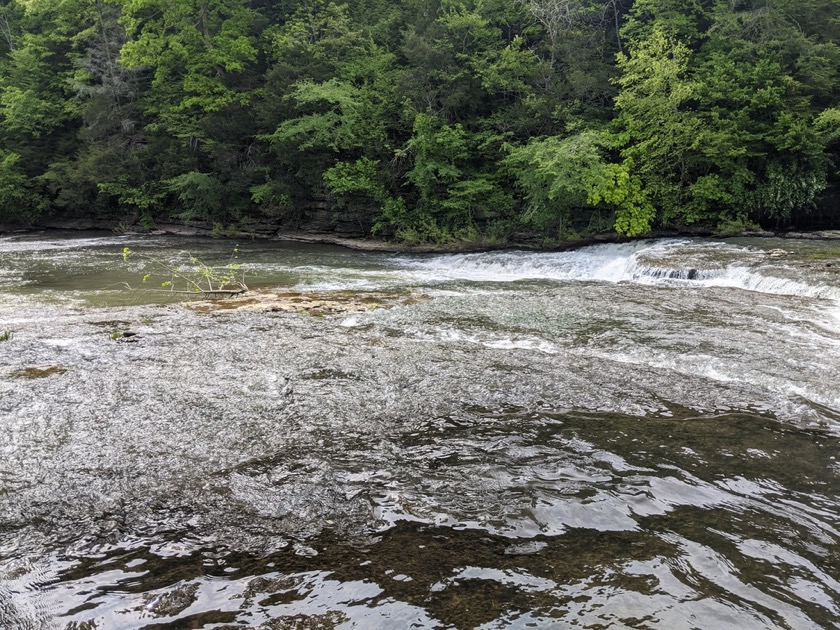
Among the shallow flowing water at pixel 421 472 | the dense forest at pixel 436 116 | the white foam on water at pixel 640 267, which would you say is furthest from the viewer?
the dense forest at pixel 436 116

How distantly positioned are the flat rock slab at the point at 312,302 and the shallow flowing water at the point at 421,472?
1115mm

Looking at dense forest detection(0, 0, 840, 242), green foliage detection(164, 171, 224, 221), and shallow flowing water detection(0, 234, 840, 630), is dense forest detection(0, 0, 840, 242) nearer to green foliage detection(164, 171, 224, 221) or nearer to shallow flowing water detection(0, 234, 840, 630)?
green foliage detection(164, 171, 224, 221)

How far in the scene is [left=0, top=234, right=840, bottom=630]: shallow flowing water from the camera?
284 cm

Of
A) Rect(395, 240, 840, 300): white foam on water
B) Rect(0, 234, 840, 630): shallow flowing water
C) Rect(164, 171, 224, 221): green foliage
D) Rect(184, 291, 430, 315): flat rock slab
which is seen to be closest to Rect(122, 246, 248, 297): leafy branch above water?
Rect(184, 291, 430, 315): flat rock slab

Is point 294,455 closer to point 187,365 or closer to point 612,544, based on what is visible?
point 612,544

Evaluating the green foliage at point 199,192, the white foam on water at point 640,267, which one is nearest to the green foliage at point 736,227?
the white foam on water at point 640,267

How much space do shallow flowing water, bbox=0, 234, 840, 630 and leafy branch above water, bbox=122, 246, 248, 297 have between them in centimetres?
294

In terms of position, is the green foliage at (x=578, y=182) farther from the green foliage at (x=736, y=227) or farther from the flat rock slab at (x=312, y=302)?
the flat rock slab at (x=312, y=302)

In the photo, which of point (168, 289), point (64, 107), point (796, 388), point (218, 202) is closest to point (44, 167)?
point (64, 107)

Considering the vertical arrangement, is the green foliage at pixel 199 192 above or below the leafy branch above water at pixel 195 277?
above

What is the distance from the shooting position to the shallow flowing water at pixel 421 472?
9.32ft

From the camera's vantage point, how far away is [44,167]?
103ft

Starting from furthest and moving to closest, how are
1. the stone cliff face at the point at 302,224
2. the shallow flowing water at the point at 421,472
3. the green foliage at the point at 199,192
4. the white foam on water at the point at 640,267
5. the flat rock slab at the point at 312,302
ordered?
the green foliage at the point at 199,192 < the stone cliff face at the point at 302,224 < the white foam on water at the point at 640,267 < the flat rock slab at the point at 312,302 < the shallow flowing water at the point at 421,472

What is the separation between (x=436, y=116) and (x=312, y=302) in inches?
548
